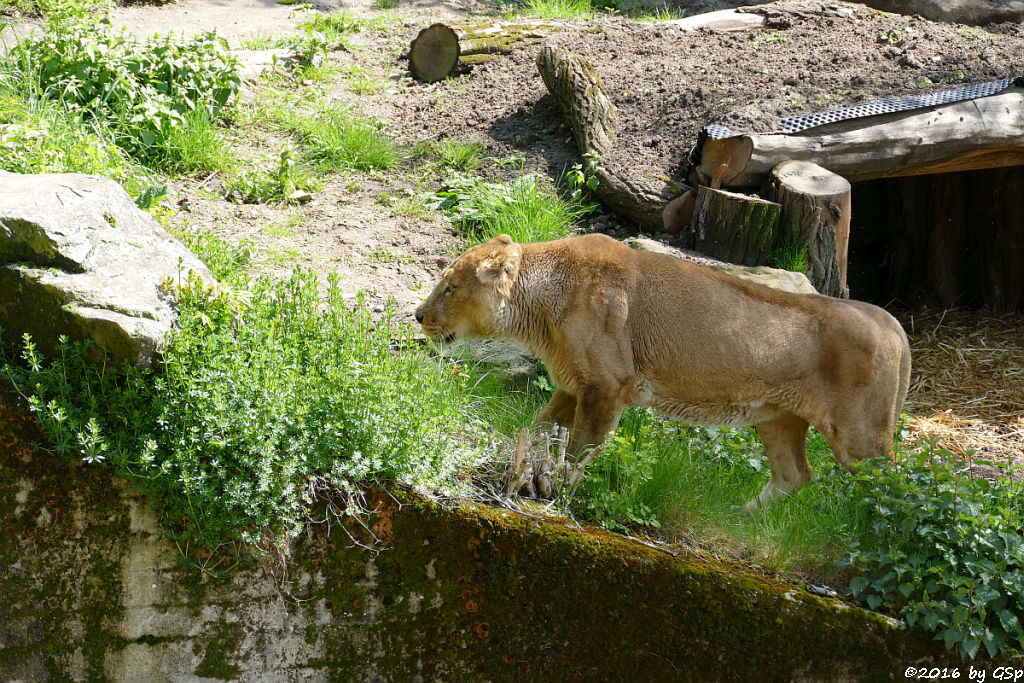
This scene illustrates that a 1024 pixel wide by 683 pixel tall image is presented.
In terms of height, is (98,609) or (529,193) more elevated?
(529,193)

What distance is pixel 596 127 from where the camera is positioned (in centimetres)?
925

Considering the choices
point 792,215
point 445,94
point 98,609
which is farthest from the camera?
point 445,94

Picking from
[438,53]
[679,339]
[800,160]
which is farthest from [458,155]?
[679,339]

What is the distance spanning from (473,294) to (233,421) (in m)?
1.71

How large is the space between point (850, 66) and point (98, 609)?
8.78 meters

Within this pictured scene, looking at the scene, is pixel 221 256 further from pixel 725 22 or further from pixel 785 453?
pixel 725 22

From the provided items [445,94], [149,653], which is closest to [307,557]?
[149,653]

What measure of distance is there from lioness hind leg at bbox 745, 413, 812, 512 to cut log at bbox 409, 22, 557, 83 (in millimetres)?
6867

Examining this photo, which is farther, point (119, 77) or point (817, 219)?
point (119, 77)

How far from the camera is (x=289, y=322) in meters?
5.11

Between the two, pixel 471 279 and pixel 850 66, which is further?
pixel 850 66

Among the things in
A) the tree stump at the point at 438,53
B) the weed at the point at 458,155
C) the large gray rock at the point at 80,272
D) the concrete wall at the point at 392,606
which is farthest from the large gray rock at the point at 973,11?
the large gray rock at the point at 80,272

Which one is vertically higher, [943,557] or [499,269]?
[499,269]

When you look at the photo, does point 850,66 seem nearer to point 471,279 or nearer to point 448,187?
point 448,187
